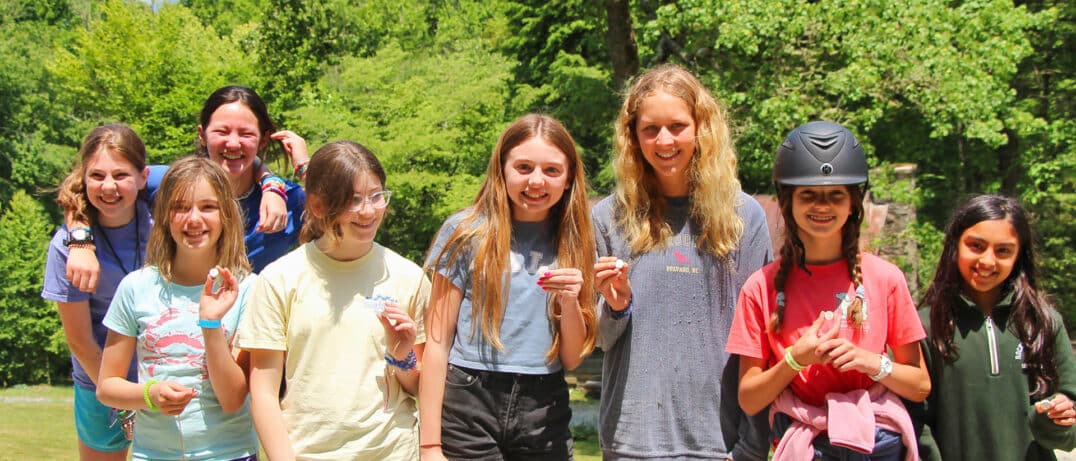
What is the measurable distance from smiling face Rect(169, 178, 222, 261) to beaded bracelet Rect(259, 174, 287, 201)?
491 mm

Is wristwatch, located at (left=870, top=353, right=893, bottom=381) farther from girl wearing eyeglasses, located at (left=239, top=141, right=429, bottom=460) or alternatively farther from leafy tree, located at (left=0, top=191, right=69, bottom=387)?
leafy tree, located at (left=0, top=191, right=69, bottom=387)

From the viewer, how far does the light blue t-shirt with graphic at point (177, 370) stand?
11.5 feet

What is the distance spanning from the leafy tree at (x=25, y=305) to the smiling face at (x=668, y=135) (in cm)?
2768

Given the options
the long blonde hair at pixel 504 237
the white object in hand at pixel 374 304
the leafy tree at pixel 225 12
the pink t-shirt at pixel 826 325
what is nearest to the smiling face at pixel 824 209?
the pink t-shirt at pixel 826 325

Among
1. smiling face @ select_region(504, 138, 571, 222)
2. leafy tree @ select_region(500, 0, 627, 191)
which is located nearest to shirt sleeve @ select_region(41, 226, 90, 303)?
smiling face @ select_region(504, 138, 571, 222)

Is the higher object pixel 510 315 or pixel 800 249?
pixel 800 249

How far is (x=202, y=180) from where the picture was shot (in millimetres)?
3646

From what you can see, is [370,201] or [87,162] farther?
[87,162]

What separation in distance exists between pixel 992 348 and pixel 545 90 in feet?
61.2

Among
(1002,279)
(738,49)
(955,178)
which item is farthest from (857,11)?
(1002,279)

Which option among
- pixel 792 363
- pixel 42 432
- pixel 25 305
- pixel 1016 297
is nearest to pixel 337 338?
pixel 792 363

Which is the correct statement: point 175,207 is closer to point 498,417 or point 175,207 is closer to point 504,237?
point 504,237

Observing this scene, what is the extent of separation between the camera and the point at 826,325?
10.4ft

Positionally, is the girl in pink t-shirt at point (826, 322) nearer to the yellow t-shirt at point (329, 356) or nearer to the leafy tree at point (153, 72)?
the yellow t-shirt at point (329, 356)
